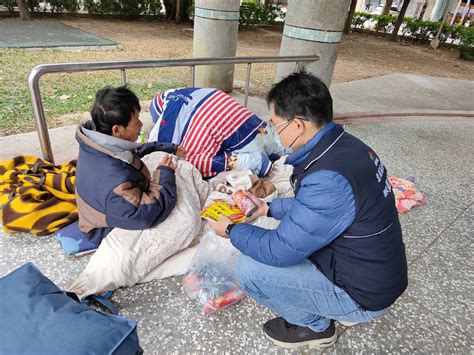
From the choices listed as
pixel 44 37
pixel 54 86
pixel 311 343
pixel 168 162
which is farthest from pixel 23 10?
pixel 311 343

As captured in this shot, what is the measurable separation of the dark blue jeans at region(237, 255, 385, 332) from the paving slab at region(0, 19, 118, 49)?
7942 millimetres

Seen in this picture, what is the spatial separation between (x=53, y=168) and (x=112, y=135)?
1060 mm

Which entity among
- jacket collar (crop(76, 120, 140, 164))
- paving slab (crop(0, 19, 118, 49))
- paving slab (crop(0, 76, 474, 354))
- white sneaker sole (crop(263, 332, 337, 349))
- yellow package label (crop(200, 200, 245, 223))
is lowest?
paving slab (crop(0, 19, 118, 49))

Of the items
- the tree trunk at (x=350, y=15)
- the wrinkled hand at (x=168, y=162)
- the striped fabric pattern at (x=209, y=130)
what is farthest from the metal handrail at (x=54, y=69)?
the tree trunk at (x=350, y=15)

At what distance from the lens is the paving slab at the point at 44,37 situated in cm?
763

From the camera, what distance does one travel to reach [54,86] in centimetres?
530

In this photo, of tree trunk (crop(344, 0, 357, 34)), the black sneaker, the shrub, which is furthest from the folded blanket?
→ tree trunk (crop(344, 0, 357, 34))

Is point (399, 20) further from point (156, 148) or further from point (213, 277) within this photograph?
point (213, 277)

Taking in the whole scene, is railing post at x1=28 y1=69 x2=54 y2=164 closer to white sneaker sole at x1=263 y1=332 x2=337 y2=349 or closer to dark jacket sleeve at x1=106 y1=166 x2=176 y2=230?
dark jacket sleeve at x1=106 y1=166 x2=176 y2=230

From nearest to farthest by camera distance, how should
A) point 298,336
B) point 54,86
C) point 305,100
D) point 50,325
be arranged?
point 50,325
point 305,100
point 298,336
point 54,86

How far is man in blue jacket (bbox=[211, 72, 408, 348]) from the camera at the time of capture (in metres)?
1.28

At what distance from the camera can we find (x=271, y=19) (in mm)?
16000

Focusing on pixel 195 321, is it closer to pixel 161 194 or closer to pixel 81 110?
pixel 161 194

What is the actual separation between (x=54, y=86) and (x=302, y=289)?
5.24 m
